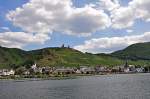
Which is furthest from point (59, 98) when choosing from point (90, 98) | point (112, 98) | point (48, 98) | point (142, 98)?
point (142, 98)

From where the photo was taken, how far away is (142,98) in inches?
3164

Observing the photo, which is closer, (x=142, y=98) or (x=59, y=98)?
(x=142, y=98)

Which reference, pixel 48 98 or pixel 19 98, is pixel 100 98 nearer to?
pixel 48 98

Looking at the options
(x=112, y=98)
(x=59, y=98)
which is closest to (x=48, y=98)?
(x=59, y=98)

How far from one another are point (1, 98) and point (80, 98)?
23.6 metres

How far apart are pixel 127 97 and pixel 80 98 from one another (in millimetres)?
11353

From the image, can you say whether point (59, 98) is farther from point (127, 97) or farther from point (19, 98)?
point (127, 97)

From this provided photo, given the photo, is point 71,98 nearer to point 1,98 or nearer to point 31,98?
point 31,98

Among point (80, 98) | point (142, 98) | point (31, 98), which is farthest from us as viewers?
point (31, 98)

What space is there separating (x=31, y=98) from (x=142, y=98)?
29.3 metres

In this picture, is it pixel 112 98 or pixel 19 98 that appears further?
pixel 19 98

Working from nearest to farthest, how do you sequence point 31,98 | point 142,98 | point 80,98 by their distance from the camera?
point 142,98 → point 80,98 → point 31,98

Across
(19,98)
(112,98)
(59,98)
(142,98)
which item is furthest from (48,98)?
(142,98)

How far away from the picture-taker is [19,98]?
94.8m
